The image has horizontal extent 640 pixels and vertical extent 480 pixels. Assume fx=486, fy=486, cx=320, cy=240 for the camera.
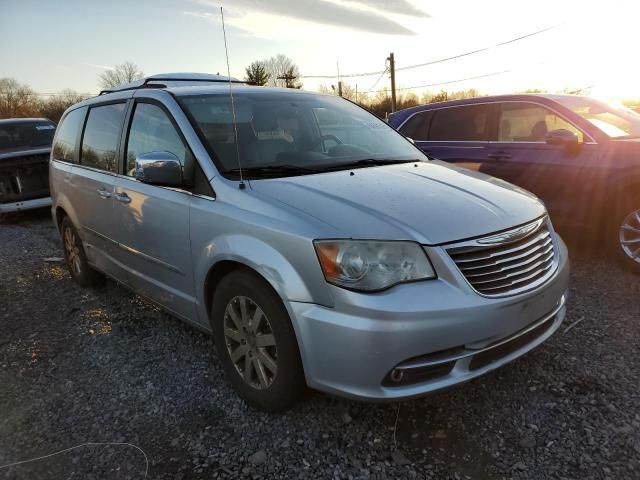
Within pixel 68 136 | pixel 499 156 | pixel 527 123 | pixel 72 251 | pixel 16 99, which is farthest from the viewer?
pixel 16 99

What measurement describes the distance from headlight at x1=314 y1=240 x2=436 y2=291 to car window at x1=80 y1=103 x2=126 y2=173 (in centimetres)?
229

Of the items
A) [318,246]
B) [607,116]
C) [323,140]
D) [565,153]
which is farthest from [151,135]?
[607,116]

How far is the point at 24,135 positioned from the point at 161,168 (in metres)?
8.80

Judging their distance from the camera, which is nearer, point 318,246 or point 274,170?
point 318,246

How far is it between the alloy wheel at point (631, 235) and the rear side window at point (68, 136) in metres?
5.10

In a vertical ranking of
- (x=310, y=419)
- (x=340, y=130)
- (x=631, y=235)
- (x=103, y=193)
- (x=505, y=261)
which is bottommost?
(x=310, y=419)

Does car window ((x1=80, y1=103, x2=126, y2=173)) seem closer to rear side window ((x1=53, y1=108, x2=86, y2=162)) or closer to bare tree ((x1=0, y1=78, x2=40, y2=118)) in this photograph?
rear side window ((x1=53, y1=108, x2=86, y2=162))

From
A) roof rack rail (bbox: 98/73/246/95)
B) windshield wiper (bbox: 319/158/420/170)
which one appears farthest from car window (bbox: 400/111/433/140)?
windshield wiper (bbox: 319/158/420/170)

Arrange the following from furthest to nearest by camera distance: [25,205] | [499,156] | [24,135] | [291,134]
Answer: [24,135] < [25,205] < [499,156] < [291,134]

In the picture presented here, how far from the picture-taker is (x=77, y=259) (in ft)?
15.7

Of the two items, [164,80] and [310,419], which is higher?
[164,80]

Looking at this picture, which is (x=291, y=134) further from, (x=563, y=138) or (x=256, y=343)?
(x=563, y=138)

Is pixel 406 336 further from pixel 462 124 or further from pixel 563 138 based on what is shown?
pixel 462 124

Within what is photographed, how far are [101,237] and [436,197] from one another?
283 centimetres
